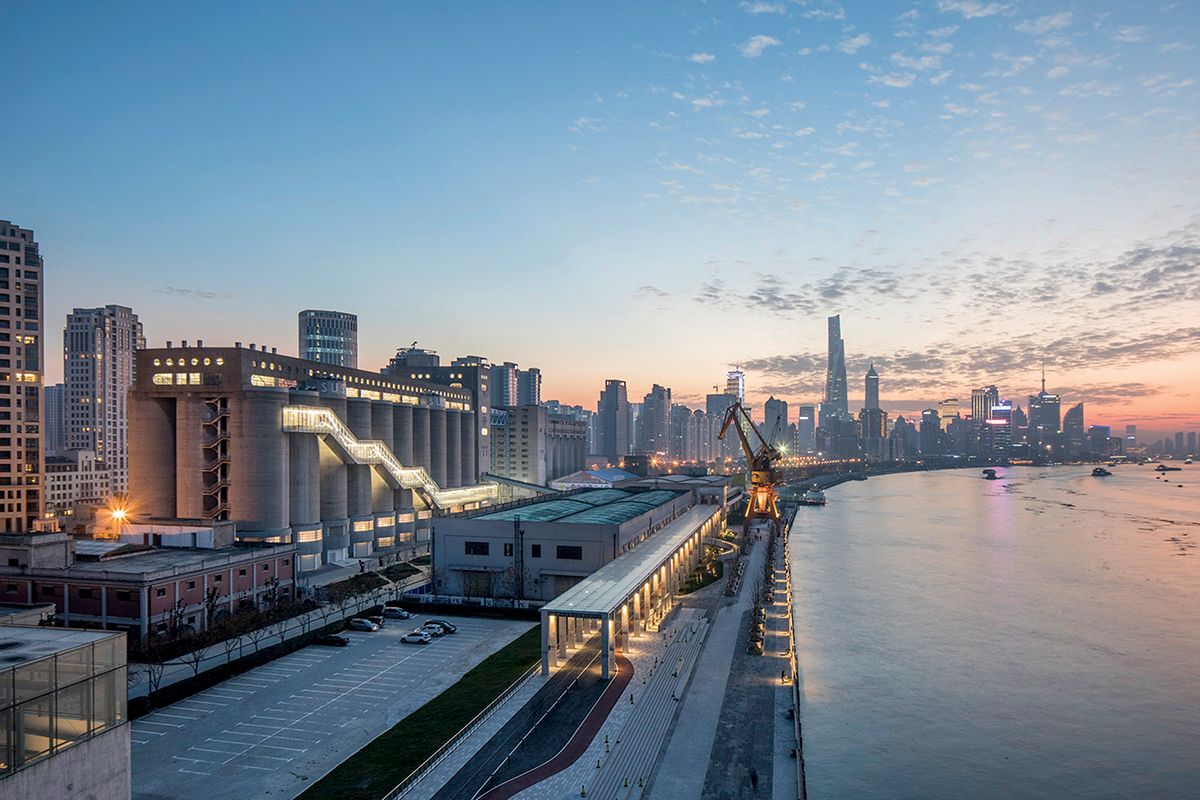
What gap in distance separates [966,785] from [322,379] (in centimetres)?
5696

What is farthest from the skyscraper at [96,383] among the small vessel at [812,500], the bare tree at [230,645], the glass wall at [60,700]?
the glass wall at [60,700]

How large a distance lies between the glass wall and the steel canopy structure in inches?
750

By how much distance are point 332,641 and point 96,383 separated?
146 meters

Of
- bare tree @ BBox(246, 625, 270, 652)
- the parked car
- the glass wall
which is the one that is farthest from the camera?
the parked car

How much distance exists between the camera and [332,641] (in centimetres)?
3881

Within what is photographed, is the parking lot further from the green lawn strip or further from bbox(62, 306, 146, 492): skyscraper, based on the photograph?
bbox(62, 306, 146, 492): skyscraper

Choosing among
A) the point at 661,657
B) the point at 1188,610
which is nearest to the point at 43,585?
the point at 661,657

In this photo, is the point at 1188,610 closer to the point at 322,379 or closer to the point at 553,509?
the point at 553,509

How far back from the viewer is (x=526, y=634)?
4075 centimetres

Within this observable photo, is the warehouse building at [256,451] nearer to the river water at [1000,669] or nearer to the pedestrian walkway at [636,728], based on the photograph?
the pedestrian walkway at [636,728]

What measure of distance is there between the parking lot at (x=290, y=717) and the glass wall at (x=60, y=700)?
969 centimetres

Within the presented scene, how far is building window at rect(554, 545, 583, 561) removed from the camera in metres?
48.7

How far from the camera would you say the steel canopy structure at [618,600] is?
1294 inches

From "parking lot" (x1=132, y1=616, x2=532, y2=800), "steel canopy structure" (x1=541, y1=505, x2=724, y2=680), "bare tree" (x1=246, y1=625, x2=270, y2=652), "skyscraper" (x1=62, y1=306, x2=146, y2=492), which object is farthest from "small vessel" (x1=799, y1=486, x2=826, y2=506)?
"skyscraper" (x1=62, y1=306, x2=146, y2=492)
